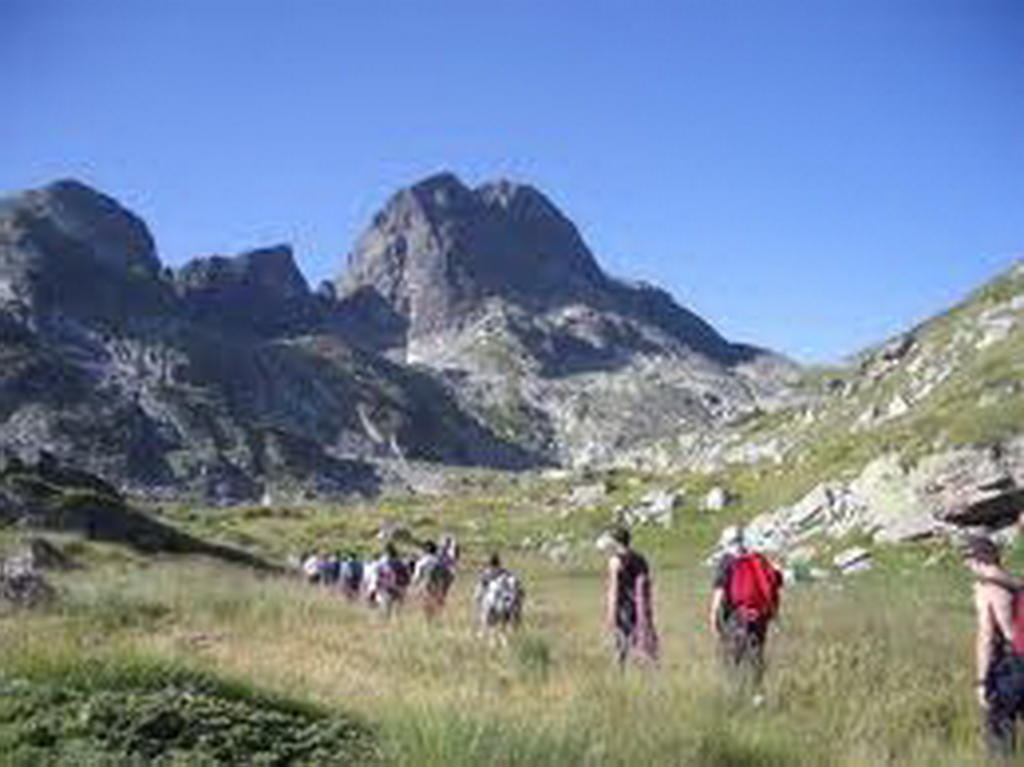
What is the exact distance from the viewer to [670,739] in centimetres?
967

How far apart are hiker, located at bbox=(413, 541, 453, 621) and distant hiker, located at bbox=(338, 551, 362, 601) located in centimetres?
465

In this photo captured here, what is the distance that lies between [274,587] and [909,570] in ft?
52.0

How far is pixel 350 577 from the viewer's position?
37625 millimetres

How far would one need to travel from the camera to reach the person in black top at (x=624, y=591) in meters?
18.2

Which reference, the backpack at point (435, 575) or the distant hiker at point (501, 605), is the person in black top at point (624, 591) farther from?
the backpack at point (435, 575)

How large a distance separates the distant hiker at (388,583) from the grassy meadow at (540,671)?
0.52 meters

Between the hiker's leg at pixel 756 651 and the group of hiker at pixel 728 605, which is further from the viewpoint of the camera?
the group of hiker at pixel 728 605

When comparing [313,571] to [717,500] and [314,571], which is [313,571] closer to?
[314,571]

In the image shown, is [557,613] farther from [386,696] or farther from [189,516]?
[189,516]

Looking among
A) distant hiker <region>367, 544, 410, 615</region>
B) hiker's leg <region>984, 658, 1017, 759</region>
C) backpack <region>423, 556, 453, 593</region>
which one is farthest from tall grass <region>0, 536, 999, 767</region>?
distant hiker <region>367, 544, 410, 615</region>

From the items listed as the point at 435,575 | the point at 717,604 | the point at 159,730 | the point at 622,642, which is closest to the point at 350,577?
the point at 435,575

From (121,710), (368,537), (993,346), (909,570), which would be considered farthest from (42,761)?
(368,537)

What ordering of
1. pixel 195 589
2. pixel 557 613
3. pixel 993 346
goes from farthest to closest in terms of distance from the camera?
pixel 993 346 → pixel 557 613 → pixel 195 589

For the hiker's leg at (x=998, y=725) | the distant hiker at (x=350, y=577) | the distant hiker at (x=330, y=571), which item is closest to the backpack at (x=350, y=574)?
the distant hiker at (x=350, y=577)
